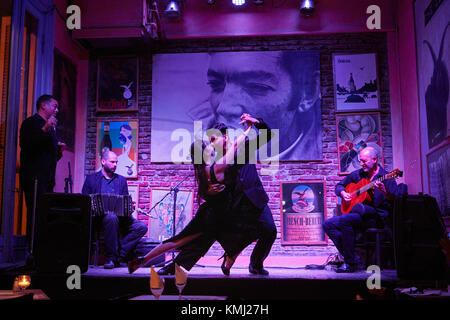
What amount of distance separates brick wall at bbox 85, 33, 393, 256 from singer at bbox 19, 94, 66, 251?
207 centimetres

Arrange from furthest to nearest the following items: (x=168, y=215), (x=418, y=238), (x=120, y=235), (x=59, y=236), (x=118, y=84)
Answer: (x=118, y=84)
(x=168, y=215)
(x=120, y=235)
(x=59, y=236)
(x=418, y=238)

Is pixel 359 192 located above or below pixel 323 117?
below

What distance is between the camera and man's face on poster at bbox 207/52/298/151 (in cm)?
668

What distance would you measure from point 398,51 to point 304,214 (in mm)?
2733

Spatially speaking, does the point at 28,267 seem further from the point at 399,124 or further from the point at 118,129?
the point at 399,124

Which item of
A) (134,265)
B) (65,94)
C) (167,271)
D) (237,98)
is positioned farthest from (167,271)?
(65,94)

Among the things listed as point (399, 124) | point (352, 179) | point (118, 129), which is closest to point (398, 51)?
point (399, 124)

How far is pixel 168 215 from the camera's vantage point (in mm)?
6535

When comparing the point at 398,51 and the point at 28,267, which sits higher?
the point at 398,51

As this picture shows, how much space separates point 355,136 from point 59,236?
4.27 m

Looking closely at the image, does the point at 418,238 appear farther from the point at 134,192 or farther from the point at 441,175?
the point at 134,192

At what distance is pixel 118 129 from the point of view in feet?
22.6

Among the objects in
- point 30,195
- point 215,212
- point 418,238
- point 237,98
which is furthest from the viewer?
point 237,98
